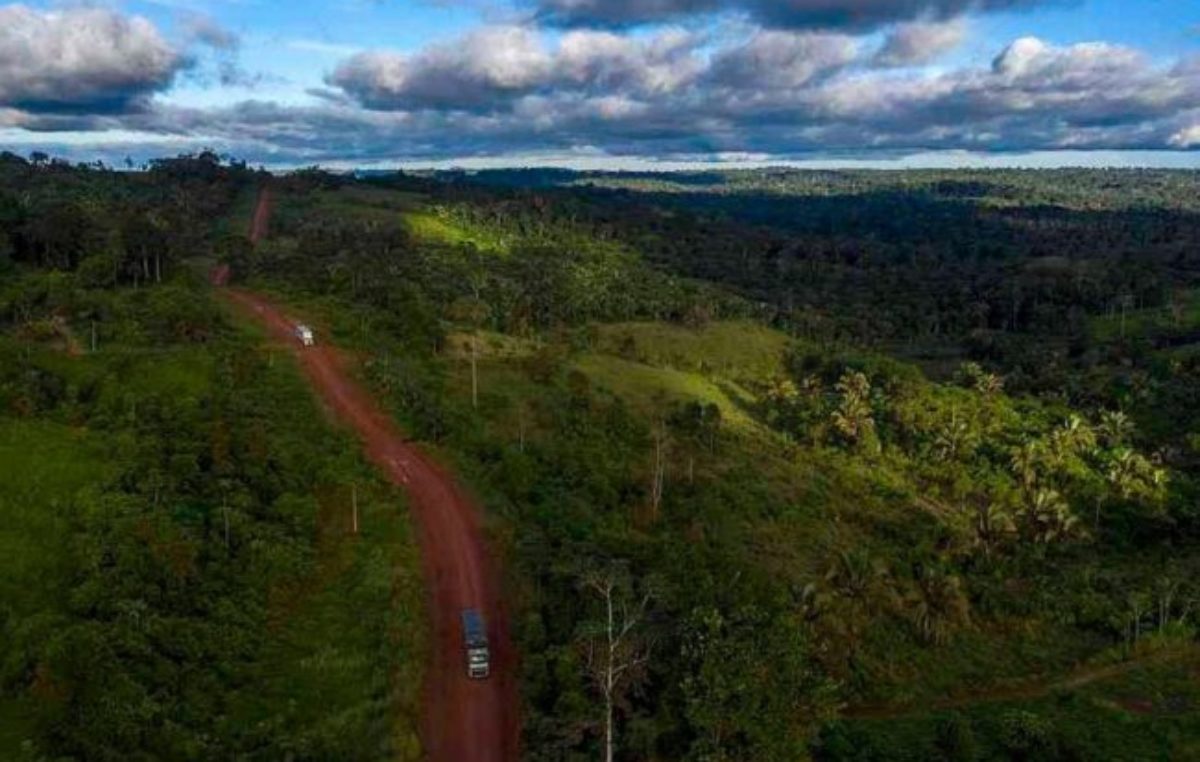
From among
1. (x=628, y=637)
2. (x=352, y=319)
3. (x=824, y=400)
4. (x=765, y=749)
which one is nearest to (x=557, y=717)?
(x=628, y=637)

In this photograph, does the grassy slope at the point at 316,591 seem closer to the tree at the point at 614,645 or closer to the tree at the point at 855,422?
the tree at the point at 614,645

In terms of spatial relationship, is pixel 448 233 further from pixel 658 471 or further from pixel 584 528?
pixel 584 528

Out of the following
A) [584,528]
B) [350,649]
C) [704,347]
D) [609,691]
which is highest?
[609,691]

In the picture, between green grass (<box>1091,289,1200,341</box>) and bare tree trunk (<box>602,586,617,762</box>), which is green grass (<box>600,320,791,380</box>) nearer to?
green grass (<box>1091,289,1200,341</box>)

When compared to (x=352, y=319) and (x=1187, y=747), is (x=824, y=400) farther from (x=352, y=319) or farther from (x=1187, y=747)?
(x=1187, y=747)

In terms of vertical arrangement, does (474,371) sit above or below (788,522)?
above

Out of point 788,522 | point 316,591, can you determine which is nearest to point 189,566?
point 316,591
